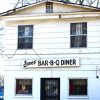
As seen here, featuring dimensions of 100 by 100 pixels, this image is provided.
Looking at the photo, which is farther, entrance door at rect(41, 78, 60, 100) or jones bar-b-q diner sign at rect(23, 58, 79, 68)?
entrance door at rect(41, 78, 60, 100)

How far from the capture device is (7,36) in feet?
76.8

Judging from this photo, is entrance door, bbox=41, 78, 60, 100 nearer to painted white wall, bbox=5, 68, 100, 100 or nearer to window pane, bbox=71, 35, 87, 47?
painted white wall, bbox=5, 68, 100, 100

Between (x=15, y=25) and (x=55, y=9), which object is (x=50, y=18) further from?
(x=15, y=25)

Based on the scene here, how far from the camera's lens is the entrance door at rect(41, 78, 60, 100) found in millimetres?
22312

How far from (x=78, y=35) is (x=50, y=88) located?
12.3ft

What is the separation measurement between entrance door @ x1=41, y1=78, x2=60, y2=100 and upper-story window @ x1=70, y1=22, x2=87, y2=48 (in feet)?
8.27

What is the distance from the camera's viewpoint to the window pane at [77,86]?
2198cm

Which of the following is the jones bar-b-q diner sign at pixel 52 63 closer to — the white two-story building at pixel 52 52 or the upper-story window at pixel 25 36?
the white two-story building at pixel 52 52

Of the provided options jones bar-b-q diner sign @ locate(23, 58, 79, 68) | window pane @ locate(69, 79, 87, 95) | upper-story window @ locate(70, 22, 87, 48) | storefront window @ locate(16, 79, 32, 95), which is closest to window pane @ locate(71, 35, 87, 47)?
upper-story window @ locate(70, 22, 87, 48)

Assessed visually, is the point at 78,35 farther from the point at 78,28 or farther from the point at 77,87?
the point at 77,87

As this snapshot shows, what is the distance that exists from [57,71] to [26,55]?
227 centimetres

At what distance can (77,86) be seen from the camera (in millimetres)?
22109

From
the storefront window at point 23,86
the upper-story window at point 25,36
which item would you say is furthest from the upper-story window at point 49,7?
the storefront window at point 23,86

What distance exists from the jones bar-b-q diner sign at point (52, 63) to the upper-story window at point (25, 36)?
1.08m
